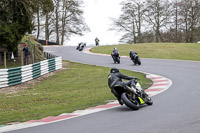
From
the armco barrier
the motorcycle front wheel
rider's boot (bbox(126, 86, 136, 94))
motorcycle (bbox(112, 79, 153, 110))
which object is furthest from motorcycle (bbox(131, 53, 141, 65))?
the motorcycle front wheel

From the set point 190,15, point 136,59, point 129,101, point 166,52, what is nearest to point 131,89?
point 129,101

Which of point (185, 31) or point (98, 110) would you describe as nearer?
point (98, 110)

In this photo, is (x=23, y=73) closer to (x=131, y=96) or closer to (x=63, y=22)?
(x=131, y=96)

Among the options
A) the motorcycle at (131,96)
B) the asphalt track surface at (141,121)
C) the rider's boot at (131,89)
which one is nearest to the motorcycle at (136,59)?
the asphalt track surface at (141,121)

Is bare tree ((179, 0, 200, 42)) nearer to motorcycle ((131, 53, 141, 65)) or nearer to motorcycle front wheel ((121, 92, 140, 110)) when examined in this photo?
motorcycle ((131, 53, 141, 65))

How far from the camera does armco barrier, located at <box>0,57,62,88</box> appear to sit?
1758 cm

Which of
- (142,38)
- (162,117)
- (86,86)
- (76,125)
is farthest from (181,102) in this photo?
(142,38)

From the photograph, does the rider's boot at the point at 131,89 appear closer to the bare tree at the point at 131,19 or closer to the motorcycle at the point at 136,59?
the motorcycle at the point at 136,59

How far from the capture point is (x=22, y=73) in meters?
18.9

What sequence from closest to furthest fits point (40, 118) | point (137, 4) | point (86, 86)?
1. point (40, 118)
2. point (86, 86)
3. point (137, 4)

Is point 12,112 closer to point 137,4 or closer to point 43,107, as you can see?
point 43,107

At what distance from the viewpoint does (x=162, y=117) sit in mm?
7805

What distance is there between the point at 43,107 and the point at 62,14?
177 feet

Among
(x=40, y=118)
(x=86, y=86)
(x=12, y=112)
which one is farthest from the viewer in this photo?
(x=86, y=86)
